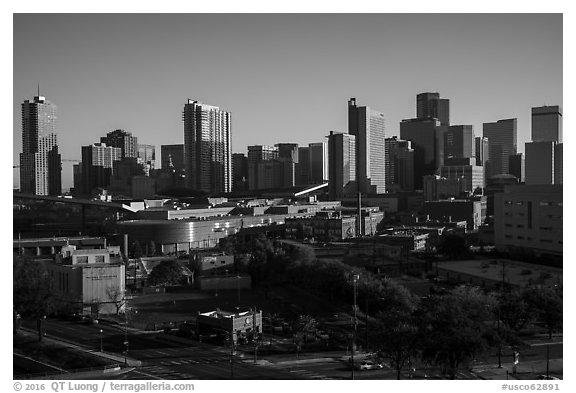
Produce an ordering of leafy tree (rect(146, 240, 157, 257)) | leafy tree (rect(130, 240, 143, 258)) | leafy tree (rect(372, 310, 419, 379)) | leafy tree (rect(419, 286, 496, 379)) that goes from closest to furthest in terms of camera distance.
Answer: leafy tree (rect(419, 286, 496, 379)), leafy tree (rect(372, 310, 419, 379)), leafy tree (rect(130, 240, 143, 258)), leafy tree (rect(146, 240, 157, 257))

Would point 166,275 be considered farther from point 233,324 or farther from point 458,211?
point 458,211

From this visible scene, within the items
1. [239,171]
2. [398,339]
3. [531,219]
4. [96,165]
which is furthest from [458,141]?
[398,339]

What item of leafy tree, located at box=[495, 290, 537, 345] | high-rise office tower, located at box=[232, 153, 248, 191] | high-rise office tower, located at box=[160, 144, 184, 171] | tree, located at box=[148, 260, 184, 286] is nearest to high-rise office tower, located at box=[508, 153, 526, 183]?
high-rise office tower, located at box=[232, 153, 248, 191]

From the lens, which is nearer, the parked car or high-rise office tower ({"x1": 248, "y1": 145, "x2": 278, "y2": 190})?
the parked car

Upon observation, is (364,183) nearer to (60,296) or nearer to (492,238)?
(492,238)

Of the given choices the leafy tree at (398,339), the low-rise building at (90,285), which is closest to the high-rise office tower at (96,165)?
the low-rise building at (90,285)

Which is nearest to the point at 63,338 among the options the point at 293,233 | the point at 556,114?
the point at 293,233

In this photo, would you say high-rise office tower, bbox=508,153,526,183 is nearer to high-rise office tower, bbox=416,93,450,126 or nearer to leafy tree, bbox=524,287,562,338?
high-rise office tower, bbox=416,93,450,126
